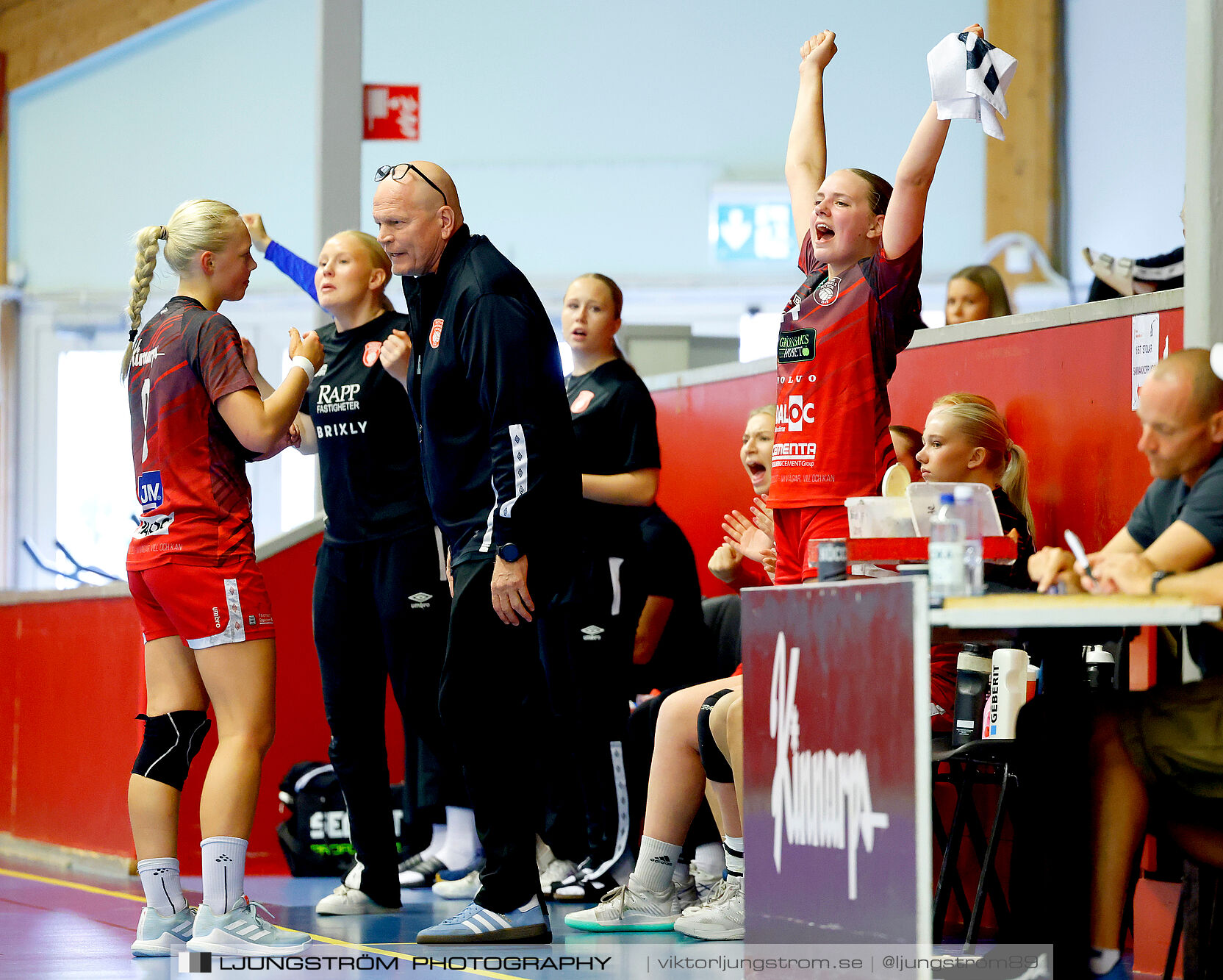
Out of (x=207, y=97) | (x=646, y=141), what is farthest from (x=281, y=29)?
(x=646, y=141)

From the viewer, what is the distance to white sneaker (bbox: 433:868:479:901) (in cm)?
383

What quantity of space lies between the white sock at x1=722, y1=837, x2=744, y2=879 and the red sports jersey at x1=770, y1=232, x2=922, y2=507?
72 centimetres

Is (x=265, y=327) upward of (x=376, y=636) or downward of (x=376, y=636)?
upward

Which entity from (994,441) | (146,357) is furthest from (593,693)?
(146,357)

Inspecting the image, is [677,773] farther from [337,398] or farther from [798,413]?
[337,398]

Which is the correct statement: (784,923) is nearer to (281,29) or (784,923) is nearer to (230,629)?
(230,629)

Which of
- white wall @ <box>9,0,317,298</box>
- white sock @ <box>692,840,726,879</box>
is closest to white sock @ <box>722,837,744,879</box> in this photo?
white sock @ <box>692,840,726,879</box>

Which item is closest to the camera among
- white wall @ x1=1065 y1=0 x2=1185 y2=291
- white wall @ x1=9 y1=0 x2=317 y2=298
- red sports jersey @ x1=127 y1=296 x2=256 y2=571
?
red sports jersey @ x1=127 y1=296 x2=256 y2=571

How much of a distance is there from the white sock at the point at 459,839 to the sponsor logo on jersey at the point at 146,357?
64.7 inches

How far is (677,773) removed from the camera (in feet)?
10.3

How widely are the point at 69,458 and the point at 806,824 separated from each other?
8.96 metres

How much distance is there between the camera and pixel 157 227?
3.21m

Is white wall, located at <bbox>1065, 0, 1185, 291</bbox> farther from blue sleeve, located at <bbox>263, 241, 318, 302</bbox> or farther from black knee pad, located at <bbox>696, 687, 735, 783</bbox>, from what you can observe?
black knee pad, located at <bbox>696, 687, 735, 783</bbox>

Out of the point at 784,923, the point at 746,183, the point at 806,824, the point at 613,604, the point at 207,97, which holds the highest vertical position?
the point at 207,97
